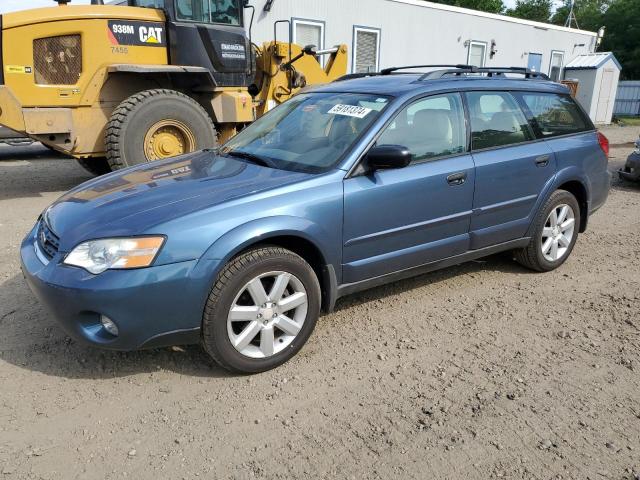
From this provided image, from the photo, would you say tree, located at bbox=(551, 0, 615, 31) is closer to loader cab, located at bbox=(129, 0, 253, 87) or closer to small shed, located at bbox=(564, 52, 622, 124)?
small shed, located at bbox=(564, 52, 622, 124)

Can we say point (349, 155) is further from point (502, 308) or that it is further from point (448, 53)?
point (448, 53)

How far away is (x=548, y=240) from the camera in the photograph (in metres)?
4.70

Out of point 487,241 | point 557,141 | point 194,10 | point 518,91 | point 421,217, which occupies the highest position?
point 194,10

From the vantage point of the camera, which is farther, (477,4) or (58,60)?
(477,4)

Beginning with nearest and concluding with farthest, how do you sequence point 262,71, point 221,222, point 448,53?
point 221,222 < point 262,71 < point 448,53

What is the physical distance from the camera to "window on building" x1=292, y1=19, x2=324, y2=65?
42.7ft

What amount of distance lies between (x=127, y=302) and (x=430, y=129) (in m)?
2.38

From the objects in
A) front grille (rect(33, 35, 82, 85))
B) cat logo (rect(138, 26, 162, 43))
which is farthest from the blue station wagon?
cat logo (rect(138, 26, 162, 43))

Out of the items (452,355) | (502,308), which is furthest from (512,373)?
(502,308)

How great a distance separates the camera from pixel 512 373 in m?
3.16

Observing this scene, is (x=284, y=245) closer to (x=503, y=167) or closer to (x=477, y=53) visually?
(x=503, y=167)

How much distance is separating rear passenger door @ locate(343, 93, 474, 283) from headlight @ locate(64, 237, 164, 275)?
1204 mm

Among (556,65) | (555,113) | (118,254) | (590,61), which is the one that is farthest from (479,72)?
(556,65)

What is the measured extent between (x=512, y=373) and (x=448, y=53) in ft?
51.5
